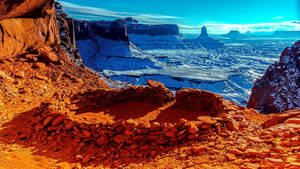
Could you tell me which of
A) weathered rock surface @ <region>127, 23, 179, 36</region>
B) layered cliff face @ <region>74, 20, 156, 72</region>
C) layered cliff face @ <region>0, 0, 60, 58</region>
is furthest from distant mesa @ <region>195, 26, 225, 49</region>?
layered cliff face @ <region>0, 0, 60, 58</region>

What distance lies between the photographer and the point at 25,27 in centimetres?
895

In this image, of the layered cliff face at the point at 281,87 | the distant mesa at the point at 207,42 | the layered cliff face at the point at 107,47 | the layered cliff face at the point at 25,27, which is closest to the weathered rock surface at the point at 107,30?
the layered cliff face at the point at 107,47

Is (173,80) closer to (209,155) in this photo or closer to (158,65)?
(158,65)

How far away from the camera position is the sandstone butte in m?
3.44

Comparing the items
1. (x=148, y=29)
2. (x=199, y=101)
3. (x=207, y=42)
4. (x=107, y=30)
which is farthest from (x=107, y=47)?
(x=207, y=42)

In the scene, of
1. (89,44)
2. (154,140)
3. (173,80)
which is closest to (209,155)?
(154,140)

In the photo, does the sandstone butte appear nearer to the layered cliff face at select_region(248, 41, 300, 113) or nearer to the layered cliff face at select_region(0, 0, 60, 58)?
the layered cliff face at select_region(0, 0, 60, 58)

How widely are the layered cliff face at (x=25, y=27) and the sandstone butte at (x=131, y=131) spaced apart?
9cm

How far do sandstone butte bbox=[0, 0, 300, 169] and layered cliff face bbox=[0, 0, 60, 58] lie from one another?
3.7 inches

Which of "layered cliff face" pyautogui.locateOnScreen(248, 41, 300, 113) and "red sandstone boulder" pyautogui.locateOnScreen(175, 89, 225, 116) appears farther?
"layered cliff face" pyautogui.locateOnScreen(248, 41, 300, 113)

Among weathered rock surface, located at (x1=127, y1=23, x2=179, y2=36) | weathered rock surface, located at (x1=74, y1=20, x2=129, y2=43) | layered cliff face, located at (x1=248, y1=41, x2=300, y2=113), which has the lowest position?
layered cliff face, located at (x1=248, y1=41, x2=300, y2=113)

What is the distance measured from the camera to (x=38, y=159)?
12.2 feet

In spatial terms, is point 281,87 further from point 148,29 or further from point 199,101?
point 148,29

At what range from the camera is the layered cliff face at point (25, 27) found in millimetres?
6814
